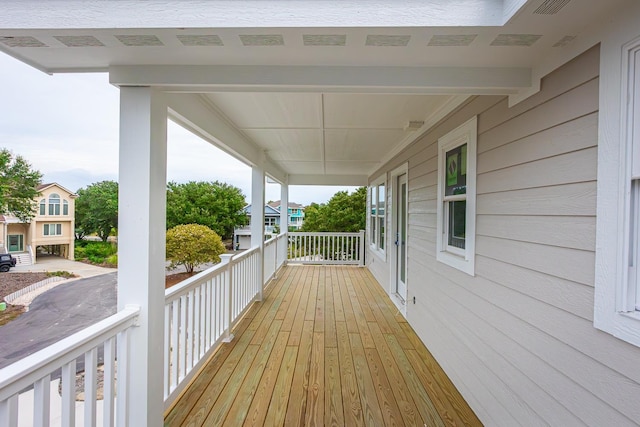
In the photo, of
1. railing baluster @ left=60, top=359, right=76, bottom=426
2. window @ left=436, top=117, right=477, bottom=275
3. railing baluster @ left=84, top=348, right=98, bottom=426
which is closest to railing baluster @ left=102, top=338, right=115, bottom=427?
railing baluster @ left=84, top=348, right=98, bottom=426

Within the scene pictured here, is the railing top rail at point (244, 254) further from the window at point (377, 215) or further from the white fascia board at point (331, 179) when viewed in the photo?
the white fascia board at point (331, 179)

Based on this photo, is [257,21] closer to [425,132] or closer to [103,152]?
[103,152]

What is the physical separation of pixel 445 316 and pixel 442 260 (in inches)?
20.2

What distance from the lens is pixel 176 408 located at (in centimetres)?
207

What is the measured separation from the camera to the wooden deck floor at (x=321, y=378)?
2023 millimetres

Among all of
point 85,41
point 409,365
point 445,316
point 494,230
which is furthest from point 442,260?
point 85,41

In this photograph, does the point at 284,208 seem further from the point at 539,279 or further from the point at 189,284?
the point at 539,279

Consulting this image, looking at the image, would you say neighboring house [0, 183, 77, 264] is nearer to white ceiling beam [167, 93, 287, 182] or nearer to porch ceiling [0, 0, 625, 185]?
porch ceiling [0, 0, 625, 185]

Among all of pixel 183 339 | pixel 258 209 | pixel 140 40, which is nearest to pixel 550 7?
pixel 140 40

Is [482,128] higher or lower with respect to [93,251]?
higher

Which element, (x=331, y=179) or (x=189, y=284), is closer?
(x=189, y=284)

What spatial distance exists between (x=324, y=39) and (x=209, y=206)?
1005cm

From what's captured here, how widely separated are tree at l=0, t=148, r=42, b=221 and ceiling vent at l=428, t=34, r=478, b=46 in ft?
8.29

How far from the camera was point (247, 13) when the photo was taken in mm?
1234
